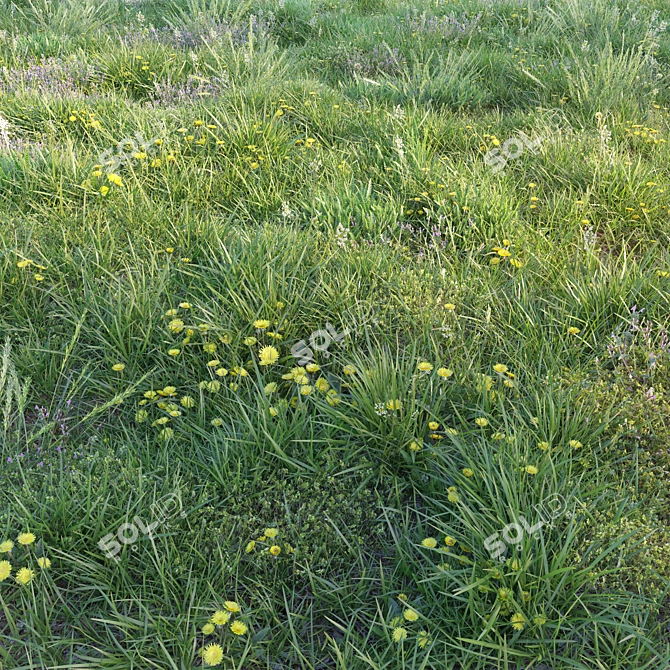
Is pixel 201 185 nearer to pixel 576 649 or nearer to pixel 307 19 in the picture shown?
pixel 576 649

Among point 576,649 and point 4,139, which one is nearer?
point 576,649

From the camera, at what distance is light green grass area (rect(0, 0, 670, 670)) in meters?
2.10

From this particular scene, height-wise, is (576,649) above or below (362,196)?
below

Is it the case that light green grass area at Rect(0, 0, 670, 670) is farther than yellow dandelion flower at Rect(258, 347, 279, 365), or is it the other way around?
yellow dandelion flower at Rect(258, 347, 279, 365)

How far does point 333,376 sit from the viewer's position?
9.41 ft

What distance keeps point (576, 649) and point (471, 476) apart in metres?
0.62

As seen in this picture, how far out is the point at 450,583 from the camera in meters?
2.14

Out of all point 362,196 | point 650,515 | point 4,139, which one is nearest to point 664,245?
point 362,196

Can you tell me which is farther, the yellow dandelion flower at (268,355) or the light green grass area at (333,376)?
the yellow dandelion flower at (268,355)

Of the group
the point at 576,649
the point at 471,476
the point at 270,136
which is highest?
the point at 270,136

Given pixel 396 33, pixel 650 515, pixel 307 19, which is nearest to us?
pixel 650 515

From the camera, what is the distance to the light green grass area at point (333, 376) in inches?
82.7

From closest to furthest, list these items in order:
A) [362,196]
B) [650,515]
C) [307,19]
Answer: [650,515], [362,196], [307,19]

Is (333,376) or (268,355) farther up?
(268,355)
